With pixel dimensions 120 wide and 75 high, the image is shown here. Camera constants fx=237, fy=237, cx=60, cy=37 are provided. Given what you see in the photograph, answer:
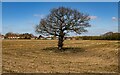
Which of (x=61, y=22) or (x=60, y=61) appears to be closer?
(x=60, y=61)

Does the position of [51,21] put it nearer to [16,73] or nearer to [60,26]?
[60,26]

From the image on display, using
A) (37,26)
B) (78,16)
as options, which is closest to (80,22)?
(78,16)

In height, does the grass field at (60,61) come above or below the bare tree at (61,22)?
below

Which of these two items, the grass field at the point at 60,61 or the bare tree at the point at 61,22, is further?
the bare tree at the point at 61,22

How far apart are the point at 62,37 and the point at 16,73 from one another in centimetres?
3205

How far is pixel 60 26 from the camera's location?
1870 inches

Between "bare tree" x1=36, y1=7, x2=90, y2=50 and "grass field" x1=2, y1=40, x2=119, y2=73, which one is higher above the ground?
"bare tree" x1=36, y1=7, x2=90, y2=50

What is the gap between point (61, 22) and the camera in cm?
4753

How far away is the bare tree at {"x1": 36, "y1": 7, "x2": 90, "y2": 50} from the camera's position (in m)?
47.5

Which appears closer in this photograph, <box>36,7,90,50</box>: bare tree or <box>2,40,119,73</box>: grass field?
<box>2,40,119,73</box>: grass field

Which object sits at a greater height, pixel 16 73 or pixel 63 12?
pixel 63 12

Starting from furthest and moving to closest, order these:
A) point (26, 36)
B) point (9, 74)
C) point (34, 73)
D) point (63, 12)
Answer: point (26, 36) → point (63, 12) → point (34, 73) → point (9, 74)

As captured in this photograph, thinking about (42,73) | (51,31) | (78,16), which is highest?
(78,16)

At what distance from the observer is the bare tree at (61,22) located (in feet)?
156
